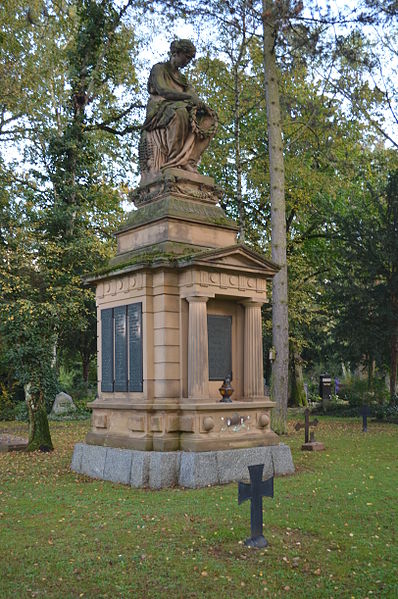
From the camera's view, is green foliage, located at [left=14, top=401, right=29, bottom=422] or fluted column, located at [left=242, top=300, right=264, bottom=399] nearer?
fluted column, located at [left=242, top=300, right=264, bottom=399]

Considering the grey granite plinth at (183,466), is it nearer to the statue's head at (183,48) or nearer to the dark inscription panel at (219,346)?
the dark inscription panel at (219,346)

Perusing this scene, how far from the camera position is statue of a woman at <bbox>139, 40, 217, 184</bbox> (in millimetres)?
12375

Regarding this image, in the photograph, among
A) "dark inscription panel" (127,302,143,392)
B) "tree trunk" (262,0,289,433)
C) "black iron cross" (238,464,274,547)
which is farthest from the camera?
"tree trunk" (262,0,289,433)

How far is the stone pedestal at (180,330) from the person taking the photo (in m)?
11.1

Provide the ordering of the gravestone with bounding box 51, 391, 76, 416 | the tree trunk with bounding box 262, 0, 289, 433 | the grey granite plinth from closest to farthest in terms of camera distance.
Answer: the grey granite plinth < the tree trunk with bounding box 262, 0, 289, 433 < the gravestone with bounding box 51, 391, 76, 416

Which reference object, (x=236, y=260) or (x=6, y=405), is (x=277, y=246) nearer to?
(x=236, y=260)

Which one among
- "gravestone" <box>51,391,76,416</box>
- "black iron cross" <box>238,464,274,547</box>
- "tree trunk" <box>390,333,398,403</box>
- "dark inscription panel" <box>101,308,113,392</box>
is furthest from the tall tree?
"black iron cross" <box>238,464,274,547</box>

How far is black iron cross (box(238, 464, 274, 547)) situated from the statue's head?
8.86 m

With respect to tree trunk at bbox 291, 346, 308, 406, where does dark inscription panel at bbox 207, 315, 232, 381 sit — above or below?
above

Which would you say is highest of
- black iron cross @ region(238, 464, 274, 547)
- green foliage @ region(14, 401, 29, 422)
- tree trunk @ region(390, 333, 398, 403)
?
tree trunk @ region(390, 333, 398, 403)

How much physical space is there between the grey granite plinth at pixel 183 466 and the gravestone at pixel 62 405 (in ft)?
50.2

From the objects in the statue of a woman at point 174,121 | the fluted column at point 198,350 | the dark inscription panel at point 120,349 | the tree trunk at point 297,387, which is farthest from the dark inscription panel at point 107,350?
the tree trunk at point 297,387

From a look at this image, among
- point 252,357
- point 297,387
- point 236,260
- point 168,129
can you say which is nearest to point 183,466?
point 252,357

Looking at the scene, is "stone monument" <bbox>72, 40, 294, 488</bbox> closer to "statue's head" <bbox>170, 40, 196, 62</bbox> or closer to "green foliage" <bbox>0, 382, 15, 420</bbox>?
"statue's head" <bbox>170, 40, 196, 62</bbox>
